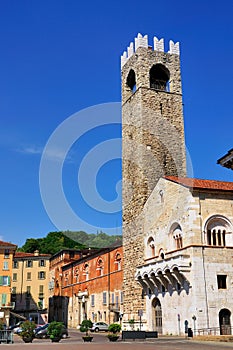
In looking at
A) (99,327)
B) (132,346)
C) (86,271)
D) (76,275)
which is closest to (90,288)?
(86,271)

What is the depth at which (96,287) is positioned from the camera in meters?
57.2

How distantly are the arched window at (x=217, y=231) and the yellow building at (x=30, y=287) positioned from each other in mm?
54338

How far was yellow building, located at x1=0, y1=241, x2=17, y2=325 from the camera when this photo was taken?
55469 mm

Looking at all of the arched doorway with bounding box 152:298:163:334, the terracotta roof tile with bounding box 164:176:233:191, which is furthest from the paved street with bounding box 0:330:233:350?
the terracotta roof tile with bounding box 164:176:233:191

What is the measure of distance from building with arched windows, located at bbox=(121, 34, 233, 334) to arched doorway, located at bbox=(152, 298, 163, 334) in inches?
3.1

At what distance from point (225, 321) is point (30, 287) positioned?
2203 inches

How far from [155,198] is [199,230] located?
7.67 metres

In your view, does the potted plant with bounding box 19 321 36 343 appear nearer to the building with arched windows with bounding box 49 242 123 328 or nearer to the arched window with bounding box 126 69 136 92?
the building with arched windows with bounding box 49 242 123 328

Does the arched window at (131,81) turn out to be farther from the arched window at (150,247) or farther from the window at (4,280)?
the window at (4,280)

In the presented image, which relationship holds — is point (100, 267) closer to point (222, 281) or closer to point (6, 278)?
point (6, 278)

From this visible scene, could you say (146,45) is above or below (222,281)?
above

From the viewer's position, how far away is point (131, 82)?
49406 millimetres

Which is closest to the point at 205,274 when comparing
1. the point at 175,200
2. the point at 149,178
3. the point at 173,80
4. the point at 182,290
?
the point at 182,290

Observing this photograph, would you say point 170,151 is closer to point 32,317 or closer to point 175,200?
point 175,200
